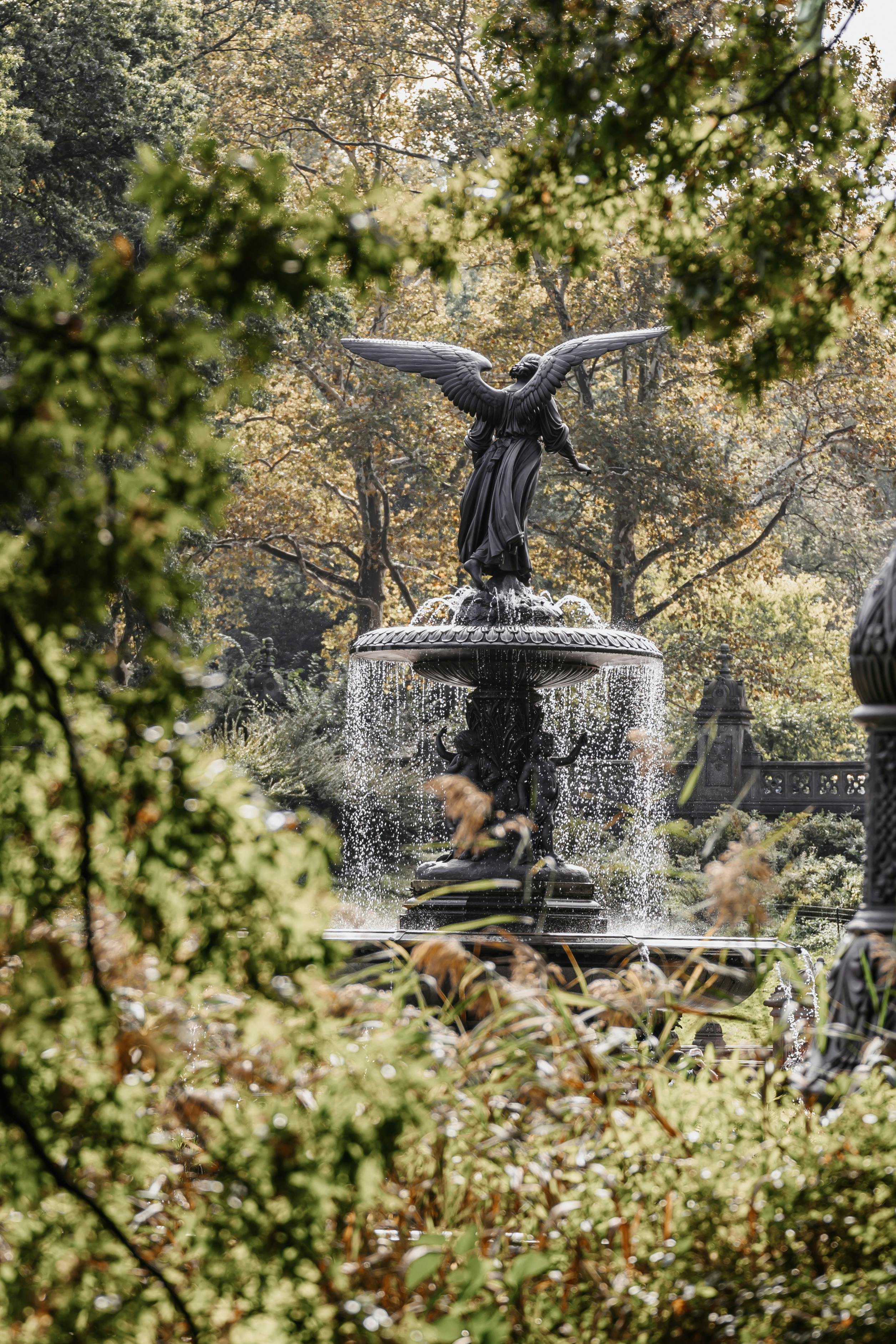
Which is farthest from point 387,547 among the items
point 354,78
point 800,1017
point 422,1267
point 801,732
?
point 422,1267

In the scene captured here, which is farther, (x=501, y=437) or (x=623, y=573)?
(x=623, y=573)

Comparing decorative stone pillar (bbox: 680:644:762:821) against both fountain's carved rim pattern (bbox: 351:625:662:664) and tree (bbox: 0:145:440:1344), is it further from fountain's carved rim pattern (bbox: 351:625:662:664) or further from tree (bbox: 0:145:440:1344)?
tree (bbox: 0:145:440:1344)

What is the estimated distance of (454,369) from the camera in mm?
10195

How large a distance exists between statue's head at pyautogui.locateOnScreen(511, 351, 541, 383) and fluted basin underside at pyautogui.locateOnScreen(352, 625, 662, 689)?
187cm

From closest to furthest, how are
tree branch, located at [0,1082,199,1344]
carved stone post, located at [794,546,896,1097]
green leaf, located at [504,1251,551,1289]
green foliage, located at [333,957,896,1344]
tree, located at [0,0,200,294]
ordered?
tree branch, located at [0,1082,199,1344], green leaf, located at [504,1251,551,1289], green foliage, located at [333,957,896,1344], carved stone post, located at [794,546,896,1097], tree, located at [0,0,200,294]

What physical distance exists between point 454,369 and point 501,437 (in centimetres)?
58

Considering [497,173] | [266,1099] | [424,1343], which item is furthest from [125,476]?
[497,173]

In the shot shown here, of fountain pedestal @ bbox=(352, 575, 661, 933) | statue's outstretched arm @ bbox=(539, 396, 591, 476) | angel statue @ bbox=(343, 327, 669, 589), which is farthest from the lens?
statue's outstretched arm @ bbox=(539, 396, 591, 476)

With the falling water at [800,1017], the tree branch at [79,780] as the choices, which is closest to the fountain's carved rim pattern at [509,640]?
the falling water at [800,1017]

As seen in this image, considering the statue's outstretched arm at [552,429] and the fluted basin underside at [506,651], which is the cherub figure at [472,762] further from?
the statue's outstretched arm at [552,429]

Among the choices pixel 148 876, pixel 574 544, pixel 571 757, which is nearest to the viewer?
pixel 148 876

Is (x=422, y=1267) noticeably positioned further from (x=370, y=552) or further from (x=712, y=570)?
(x=370, y=552)

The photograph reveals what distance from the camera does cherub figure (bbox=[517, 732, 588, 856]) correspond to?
980cm

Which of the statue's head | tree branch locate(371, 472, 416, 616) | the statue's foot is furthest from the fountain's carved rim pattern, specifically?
tree branch locate(371, 472, 416, 616)
